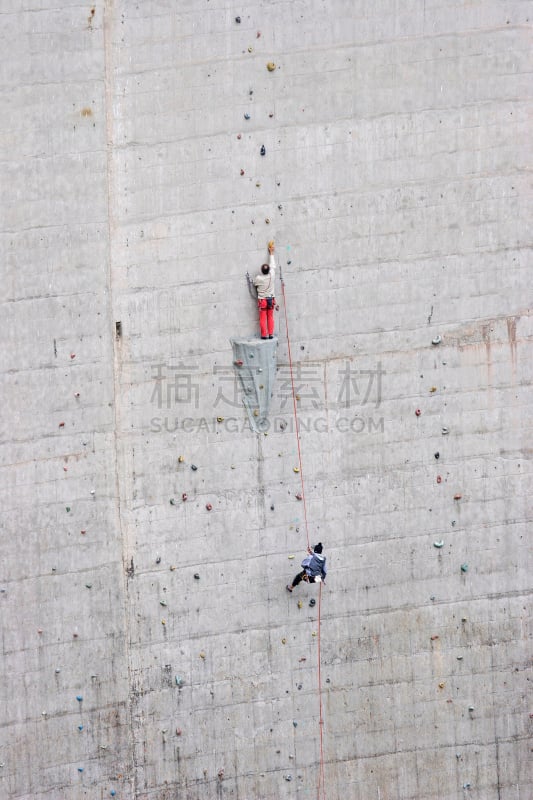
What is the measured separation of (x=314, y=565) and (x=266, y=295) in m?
4.24

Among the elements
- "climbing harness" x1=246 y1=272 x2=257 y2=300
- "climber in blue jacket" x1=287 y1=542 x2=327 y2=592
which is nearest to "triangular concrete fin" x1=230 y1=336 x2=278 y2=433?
"climbing harness" x1=246 y1=272 x2=257 y2=300

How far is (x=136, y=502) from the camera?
52.3 ft

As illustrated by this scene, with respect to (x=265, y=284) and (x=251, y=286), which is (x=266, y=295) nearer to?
(x=265, y=284)

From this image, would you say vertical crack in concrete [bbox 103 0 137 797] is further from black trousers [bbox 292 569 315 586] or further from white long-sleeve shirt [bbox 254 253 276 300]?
black trousers [bbox 292 569 315 586]

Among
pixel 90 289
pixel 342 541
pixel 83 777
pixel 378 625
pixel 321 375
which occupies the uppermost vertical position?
pixel 90 289

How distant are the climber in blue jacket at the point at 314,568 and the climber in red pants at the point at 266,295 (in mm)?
3469

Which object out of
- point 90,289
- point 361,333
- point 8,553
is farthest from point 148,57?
point 8,553

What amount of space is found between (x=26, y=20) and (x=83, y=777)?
39.0 ft

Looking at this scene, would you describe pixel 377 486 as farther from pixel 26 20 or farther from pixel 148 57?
pixel 26 20

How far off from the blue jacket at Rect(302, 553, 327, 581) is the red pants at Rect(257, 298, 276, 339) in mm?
3515

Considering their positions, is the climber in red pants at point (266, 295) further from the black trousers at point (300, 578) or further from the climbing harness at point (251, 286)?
the black trousers at point (300, 578)

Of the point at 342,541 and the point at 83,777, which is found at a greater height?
the point at 342,541

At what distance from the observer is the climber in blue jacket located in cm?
1553

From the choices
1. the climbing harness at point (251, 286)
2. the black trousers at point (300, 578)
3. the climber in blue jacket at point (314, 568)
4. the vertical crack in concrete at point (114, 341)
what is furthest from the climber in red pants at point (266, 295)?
the black trousers at point (300, 578)
